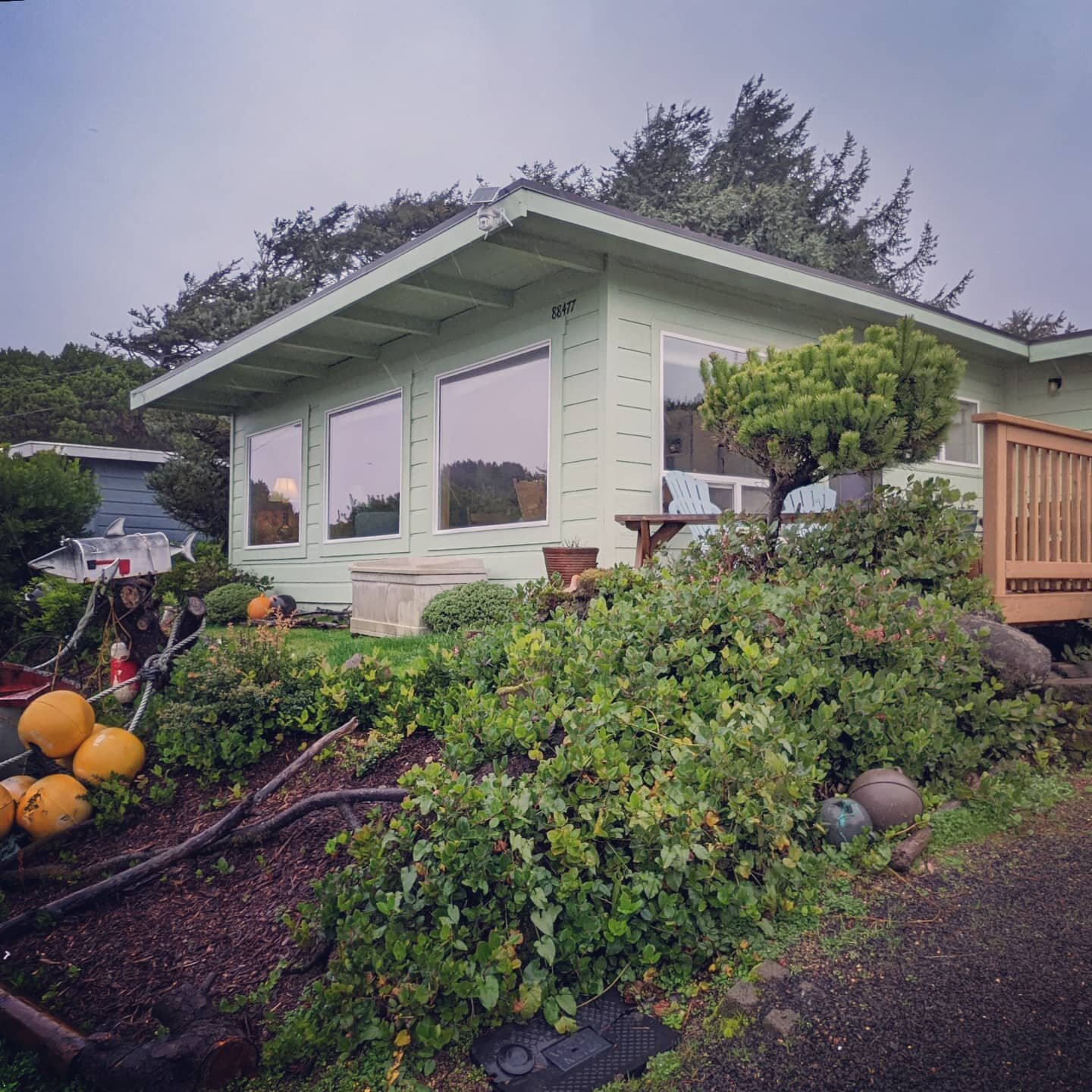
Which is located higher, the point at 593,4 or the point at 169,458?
the point at 593,4

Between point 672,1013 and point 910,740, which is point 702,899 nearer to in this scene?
point 672,1013

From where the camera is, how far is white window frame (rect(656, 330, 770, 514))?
6.16 m

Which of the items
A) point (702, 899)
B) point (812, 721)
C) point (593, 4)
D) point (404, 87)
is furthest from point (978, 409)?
point (702, 899)

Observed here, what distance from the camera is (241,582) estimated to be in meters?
10.0

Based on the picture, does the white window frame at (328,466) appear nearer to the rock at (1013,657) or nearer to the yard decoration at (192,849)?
the yard decoration at (192,849)

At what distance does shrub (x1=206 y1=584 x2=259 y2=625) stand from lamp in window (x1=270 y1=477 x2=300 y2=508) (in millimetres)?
1246

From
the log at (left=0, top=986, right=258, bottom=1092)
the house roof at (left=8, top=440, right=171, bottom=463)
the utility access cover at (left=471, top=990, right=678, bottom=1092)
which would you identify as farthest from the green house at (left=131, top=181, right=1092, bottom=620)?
the house roof at (left=8, top=440, right=171, bottom=463)

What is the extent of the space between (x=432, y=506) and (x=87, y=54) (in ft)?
15.3

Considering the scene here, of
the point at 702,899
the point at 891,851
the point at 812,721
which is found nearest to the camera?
the point at 702,899

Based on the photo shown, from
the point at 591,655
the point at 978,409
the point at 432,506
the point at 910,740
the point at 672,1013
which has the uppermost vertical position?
the point at 978,409

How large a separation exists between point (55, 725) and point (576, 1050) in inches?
119

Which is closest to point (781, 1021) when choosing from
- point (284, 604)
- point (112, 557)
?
point (112, 557)

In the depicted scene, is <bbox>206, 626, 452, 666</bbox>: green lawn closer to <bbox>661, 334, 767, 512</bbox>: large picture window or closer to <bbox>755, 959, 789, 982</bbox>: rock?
<bbox>661, 334, 767, 512</bbox>: large picture window

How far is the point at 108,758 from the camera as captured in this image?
361 cm
